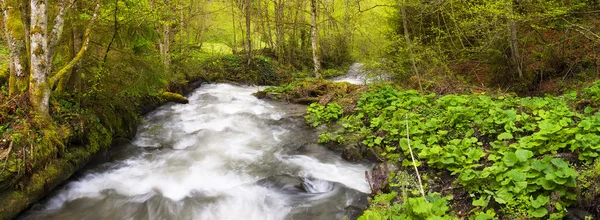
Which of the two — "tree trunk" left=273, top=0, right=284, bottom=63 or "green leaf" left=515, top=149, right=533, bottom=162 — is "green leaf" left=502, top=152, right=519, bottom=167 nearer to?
"green leaf" left=515, top=149, right=533, bottom=162

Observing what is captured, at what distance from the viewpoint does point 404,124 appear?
6367mm

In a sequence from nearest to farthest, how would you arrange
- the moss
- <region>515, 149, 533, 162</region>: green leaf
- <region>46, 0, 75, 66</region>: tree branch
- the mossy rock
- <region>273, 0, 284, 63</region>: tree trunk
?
<region>515, 149, 533, 162</region>: green leaf, <region>46, 0, 75, 66</region>: tree branch, the moss, the mossy rock, <region>273, 0, 284, 63</region>: tree trunk

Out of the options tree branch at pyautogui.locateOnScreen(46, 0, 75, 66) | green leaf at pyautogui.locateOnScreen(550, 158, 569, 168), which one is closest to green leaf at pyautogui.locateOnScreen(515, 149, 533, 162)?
green leaf at pyautogui.locateOnScreen(550, 158, 569, 168)

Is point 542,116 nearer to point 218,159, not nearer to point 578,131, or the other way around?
point 578,131

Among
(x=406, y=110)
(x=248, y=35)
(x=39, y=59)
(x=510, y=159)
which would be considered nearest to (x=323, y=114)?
(x=406, y=110)

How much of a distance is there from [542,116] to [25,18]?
8.28 meters

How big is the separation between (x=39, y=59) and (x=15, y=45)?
2.08ft

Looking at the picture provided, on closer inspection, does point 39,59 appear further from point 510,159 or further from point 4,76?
point 510,159

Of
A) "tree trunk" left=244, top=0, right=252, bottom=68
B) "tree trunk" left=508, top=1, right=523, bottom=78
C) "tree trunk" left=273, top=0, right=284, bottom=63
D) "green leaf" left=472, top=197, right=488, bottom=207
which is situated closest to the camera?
"green leaf" left=472, top=197, right=488, bottom=207

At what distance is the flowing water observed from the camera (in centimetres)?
507

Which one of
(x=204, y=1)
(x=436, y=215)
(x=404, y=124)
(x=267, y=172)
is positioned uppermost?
(x=204, y=1)

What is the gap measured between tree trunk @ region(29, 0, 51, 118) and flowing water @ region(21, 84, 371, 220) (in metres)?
1.44

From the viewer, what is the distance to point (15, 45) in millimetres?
5273

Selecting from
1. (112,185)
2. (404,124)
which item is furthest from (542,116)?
(112,185)
